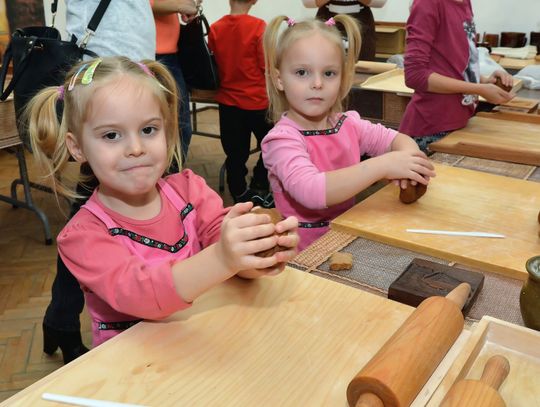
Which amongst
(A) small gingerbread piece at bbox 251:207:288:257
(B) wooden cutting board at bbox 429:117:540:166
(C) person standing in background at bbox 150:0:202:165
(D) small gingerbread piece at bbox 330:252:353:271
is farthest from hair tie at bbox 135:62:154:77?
(C) person standing in background at bbox 150:0:202:165

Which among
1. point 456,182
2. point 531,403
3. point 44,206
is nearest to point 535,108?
point 456,182

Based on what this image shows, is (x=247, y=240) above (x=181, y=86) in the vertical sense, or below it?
above

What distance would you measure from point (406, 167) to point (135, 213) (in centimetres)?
71

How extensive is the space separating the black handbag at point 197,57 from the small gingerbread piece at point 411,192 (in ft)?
7.25

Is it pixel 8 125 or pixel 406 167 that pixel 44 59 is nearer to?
pixel 406 167

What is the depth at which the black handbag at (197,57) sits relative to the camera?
3319 mm

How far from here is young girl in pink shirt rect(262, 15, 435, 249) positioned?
1.48 m

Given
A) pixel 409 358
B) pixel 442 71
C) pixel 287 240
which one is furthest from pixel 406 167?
pixel 442 71

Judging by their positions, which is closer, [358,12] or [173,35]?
[173,35]

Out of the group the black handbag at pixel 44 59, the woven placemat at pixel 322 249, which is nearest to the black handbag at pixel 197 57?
the black handbag at pixel 44 59

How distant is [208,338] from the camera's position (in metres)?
0.88

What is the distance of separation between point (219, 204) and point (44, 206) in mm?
3155

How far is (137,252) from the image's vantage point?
109 centimetres

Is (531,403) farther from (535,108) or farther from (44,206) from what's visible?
(44,206)
